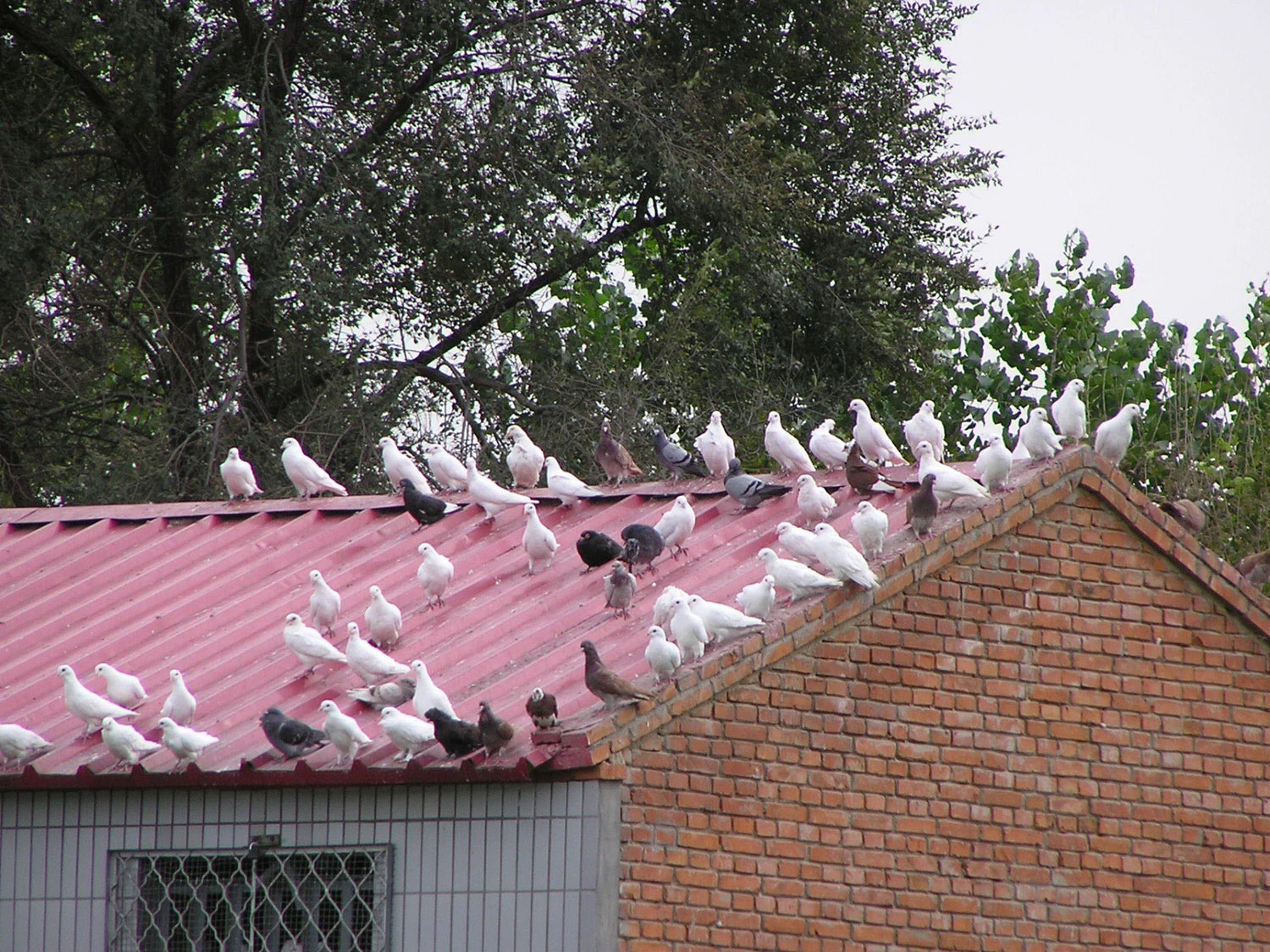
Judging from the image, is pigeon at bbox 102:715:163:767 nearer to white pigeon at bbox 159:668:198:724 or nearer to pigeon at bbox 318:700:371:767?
white pigeon at bbox 159:668:198:724

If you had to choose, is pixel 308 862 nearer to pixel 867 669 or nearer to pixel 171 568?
pixel 867 669

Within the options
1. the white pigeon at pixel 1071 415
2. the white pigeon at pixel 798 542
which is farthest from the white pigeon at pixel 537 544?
the white pigeon at pixel 1071 415

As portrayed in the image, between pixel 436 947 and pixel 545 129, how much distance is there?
14.4 metres

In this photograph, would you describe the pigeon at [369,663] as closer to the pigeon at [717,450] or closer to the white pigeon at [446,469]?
the pigeon at [717,450]

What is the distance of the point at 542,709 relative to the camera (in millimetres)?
8586

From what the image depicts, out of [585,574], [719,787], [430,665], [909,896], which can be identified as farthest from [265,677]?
[909,896]

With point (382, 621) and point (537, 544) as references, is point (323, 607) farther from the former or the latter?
point (537, 544)

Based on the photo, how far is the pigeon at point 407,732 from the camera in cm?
879

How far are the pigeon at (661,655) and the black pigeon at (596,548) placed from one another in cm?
195

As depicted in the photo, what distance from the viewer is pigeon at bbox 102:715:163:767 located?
364 inches

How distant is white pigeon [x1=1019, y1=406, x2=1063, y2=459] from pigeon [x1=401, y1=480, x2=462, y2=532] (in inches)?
148

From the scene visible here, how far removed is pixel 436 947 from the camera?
8.73 meters

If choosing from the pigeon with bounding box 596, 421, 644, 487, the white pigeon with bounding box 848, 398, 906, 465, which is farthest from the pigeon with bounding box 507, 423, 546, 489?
the white pigeon with bounding box 848, 398, 906, 465

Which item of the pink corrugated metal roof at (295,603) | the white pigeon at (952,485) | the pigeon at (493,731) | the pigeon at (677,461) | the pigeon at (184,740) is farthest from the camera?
the pigeon at (677,461)
